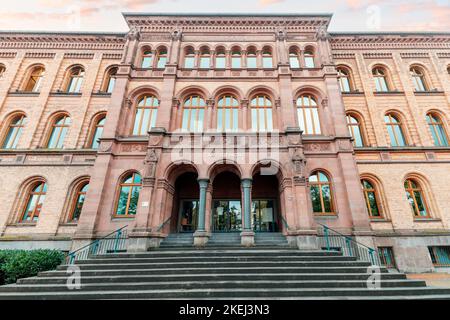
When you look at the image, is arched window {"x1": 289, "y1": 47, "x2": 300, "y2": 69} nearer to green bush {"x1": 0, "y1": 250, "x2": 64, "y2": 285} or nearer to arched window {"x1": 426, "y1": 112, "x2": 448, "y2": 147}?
arched window {"x1": 426, "y1": 112, "x2": 448, "y2": 147}

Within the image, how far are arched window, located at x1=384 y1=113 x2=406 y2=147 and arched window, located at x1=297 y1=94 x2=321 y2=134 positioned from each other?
6332 mm

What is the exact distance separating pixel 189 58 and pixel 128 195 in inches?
454

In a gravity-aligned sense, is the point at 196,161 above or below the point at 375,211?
above

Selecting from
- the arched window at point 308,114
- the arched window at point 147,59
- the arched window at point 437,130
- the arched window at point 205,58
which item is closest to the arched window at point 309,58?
the arched window at point 308,114

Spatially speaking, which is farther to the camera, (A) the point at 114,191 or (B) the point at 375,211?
(B) the point at 375,211

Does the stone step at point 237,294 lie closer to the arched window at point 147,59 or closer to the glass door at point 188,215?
the glass door at point 188,215

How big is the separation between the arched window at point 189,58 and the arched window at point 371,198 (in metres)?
15.4

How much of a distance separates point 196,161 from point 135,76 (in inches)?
338

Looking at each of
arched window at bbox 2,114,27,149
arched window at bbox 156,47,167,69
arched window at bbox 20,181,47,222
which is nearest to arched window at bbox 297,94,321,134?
arched window at bbox 156,47,167,69

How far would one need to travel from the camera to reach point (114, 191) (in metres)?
12.8

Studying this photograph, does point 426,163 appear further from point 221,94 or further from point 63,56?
point 63,56

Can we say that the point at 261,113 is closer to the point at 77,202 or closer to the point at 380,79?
the point at 380,79

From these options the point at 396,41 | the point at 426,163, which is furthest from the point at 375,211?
the point at 396,41

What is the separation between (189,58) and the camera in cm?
1700
